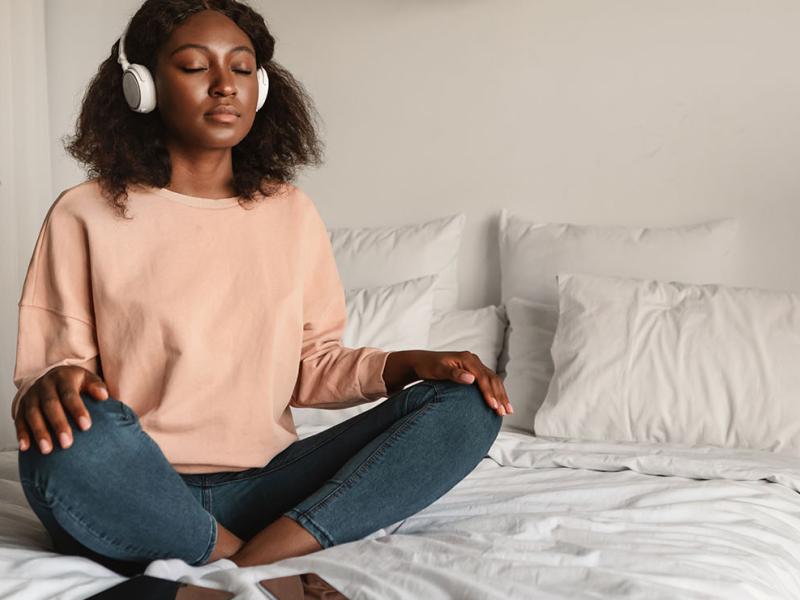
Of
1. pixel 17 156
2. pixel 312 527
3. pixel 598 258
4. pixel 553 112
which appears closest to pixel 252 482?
pixel 312 527

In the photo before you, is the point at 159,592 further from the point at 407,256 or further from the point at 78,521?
the point at 407,256

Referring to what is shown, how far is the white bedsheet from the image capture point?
1232 millimetres

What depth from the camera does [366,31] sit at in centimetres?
296

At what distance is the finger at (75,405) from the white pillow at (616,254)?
155 cm

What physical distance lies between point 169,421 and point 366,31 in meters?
1.75

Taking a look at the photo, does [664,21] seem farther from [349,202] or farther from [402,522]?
[402,522]

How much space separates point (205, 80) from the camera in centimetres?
161

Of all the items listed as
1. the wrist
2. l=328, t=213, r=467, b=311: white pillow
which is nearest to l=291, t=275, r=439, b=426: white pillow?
l=328, t=213, r=467, b=311: white pillow

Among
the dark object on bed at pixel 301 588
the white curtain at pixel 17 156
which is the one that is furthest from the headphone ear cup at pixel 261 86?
the white curtain at pixel 17 156

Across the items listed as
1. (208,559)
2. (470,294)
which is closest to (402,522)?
(208,559)

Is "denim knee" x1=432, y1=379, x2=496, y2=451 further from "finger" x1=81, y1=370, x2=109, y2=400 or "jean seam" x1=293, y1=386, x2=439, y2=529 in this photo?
"finger" x1=81, y1=370, x2=109, y2=400

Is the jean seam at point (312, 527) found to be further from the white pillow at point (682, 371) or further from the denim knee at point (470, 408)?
the white pillow at point (682, 371)

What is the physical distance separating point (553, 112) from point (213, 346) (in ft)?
4.85

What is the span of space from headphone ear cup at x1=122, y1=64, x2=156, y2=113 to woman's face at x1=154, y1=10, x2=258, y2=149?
17 mm
